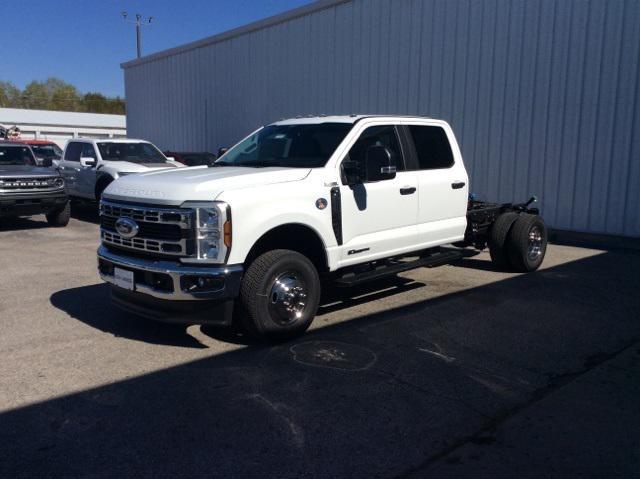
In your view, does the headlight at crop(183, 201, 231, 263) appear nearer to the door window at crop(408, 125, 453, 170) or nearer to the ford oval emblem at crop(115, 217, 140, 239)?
the ford oval emblem at crop(115, 217, 140, 239)

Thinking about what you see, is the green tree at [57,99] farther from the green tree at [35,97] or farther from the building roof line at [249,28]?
the building roof line at [249,28]

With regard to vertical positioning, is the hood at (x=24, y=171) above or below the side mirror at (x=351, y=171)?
below

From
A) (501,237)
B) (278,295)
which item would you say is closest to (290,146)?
(278,295)

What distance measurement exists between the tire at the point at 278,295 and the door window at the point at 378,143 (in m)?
1.36

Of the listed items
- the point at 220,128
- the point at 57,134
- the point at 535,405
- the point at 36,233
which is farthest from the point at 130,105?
the point at 535,405

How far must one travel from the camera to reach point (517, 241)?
855 cm

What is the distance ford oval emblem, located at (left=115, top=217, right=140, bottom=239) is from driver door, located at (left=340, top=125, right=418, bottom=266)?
1944 mm

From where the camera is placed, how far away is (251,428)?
3895 millimetres

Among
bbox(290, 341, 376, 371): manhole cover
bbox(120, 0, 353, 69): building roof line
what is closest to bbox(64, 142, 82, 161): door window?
bbox(120, 0, 353, 69): building roof line

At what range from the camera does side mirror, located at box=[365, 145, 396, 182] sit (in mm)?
5961

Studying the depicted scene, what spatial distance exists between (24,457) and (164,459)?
0.81 meters

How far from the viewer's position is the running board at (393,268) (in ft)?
19.9

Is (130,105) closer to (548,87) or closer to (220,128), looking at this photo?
(220,128)

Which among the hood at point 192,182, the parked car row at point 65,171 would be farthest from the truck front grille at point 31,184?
the hood at point 192,182
